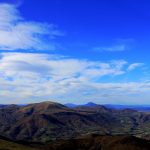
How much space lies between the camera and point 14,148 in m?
162

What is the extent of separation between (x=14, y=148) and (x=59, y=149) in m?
43.1

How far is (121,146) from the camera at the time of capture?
19662 centimetres

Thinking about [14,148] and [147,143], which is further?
[147,143]

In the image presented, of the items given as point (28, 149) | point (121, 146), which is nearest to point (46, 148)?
point (28, 149)

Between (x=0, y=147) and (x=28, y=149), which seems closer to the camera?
(x=0, y=147)

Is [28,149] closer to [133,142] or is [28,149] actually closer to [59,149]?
[59,149]

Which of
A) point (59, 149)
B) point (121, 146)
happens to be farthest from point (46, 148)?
point (121, 146)

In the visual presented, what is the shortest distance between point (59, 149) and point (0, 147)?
51.6 m

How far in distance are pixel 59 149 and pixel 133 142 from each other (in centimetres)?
4407

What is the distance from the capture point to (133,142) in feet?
654

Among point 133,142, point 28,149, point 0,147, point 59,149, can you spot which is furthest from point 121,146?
point 0,147

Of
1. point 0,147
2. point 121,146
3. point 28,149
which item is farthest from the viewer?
point 121,146

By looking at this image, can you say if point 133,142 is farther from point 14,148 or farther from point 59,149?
point 14,148

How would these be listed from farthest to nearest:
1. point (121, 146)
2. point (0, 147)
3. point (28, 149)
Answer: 1. point (121, 146)
2. point (28, 149)
3. point (0, 147)
